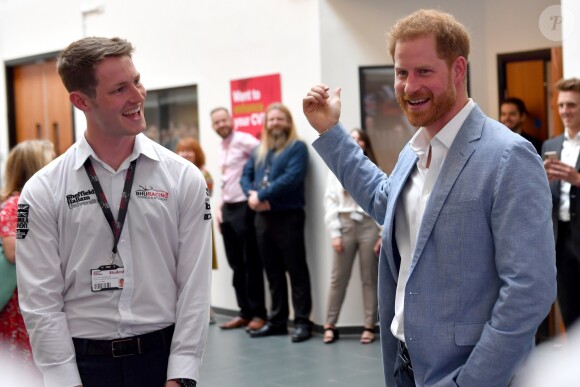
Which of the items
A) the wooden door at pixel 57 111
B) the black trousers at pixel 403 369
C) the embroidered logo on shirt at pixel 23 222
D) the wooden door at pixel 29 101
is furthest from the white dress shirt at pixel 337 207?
the wooden door at pixel 29 101

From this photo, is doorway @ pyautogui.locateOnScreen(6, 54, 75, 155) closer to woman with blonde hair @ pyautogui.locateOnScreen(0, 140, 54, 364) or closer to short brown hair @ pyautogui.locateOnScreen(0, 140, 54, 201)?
short brown hair @ pyautogui.locateOnScreen(0, 140, 54, 201)

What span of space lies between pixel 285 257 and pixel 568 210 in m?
2.94

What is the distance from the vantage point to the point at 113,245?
2.59m

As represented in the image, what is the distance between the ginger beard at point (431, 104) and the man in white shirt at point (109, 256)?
2.72ft

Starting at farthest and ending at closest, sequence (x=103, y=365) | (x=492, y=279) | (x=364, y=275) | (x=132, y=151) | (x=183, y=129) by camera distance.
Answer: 1. (x=183, y=129)
2. (x=364, y=275)
3. (x=132, y=151)
4. (x=103, y=365)
5. (x=492, y=279)

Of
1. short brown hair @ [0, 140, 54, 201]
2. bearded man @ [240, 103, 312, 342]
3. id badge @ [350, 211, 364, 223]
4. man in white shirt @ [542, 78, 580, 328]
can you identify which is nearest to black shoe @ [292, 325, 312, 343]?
bearded man @ [240, 103, 312, 342]

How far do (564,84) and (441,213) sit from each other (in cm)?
376

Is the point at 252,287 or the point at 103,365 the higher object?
the point at 103,365

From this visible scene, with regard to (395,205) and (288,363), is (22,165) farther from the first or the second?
(288,363)

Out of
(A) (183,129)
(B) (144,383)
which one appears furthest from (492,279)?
(A) (183,129)

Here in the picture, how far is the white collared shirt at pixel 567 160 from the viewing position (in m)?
5.64

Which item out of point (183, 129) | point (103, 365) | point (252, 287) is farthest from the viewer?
point (183, 129)

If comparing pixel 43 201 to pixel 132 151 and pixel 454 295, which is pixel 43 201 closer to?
pixel 132 151

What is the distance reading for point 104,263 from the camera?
8.45 feet
